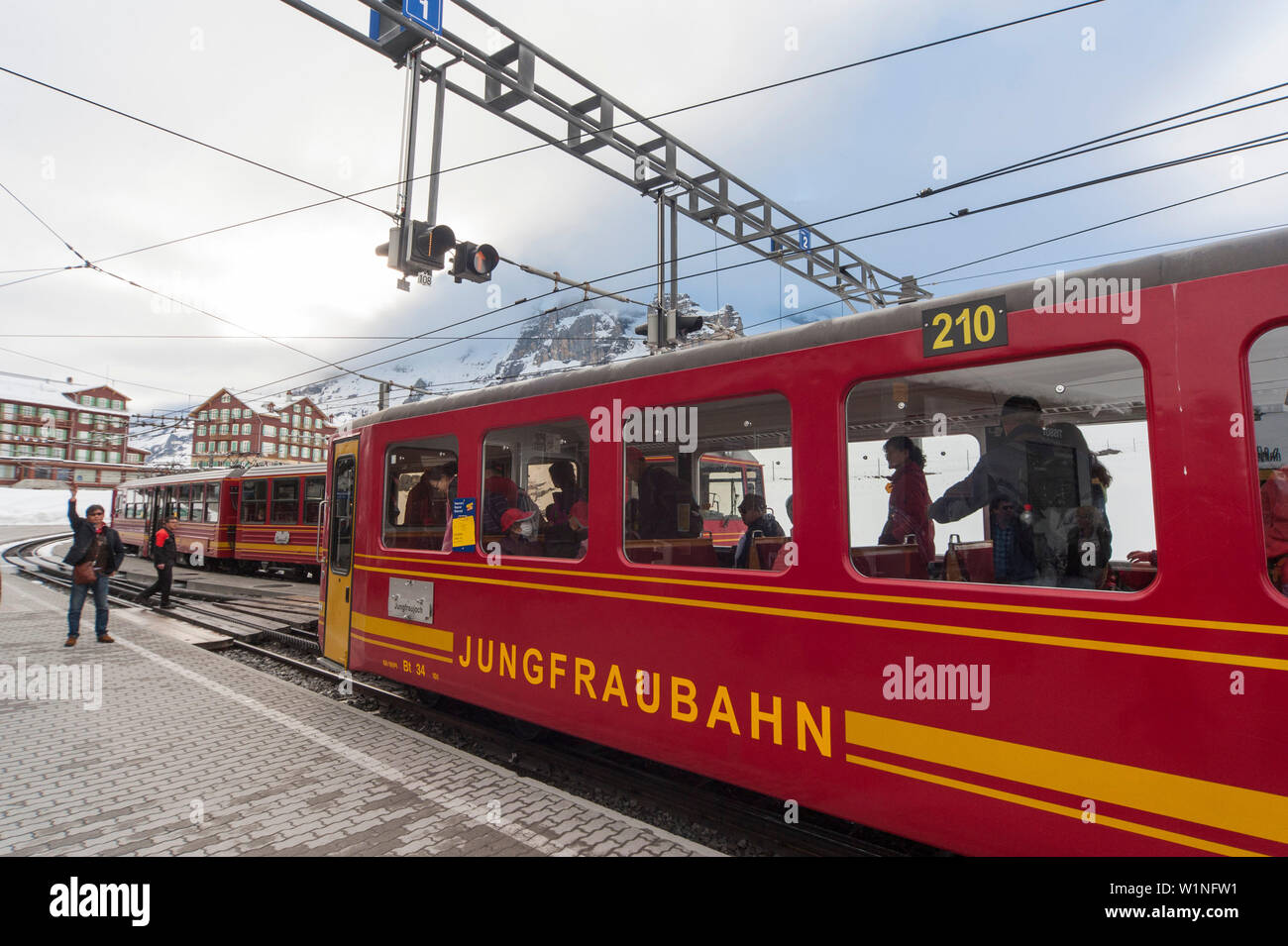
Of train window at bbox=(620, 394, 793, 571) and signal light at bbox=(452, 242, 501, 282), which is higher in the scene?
signal light at bbox=(452, 242, 501, 282)

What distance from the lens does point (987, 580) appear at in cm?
281

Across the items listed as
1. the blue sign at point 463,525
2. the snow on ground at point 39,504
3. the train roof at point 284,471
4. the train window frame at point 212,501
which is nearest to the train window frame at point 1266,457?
the blue sign at point 463,525

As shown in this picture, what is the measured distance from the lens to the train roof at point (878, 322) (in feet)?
7.60

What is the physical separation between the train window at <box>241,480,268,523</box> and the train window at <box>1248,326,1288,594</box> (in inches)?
859

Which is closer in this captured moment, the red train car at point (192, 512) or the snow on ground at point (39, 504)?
the red train car at point (192, 512)

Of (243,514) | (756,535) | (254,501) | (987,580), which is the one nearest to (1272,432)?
(987,580)

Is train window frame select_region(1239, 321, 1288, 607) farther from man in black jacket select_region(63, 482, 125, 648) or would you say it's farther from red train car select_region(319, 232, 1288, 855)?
man in black jacket select_region(63, 482, 125, 648)

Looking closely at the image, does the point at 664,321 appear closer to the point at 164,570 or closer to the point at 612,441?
the point at 612,441

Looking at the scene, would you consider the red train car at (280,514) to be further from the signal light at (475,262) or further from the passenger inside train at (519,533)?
the passenger inside train at (519,533)

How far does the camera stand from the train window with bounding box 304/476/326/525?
1800 centimetres

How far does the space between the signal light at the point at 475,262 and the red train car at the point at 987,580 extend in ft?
11.0

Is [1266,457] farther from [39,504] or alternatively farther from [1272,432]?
[39,504]

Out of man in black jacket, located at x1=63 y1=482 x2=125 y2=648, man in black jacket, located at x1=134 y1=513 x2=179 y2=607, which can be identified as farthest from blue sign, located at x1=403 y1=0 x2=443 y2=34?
man in black jacket, located at x1=134 y1=513 x2=179 y2=607
